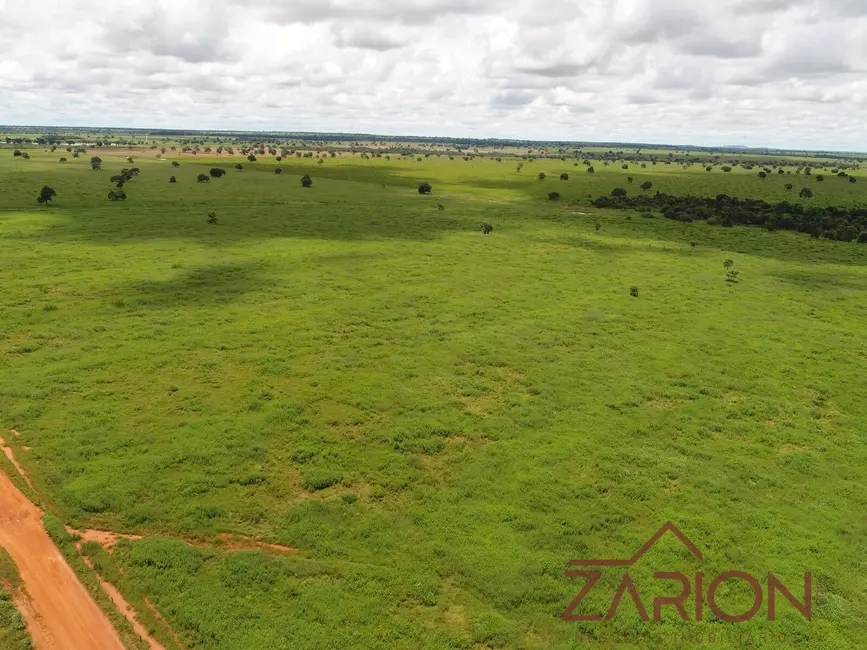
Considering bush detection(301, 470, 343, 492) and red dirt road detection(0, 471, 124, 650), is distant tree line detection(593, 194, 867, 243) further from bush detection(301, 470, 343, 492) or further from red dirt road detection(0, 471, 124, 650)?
red dirt road detection(0, 471, 124, 650)

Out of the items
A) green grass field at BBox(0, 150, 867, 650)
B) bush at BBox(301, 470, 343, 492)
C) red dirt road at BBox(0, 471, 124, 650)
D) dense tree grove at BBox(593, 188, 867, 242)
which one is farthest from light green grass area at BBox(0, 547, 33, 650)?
dense tree grove at BBox(593, 188, 867, 242)

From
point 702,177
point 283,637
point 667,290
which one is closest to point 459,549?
point 283,637

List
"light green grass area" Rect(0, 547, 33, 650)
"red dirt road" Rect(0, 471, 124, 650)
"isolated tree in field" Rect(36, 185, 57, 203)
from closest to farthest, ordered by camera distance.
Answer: "light green grass area" Rect(0, 547, 33, 650) < "red dirt road" Rect(0, 471, 124, 650) < "isolated tree in field" Rect(36, 185, 57, 203)

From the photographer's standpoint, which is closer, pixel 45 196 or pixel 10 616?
pixel 10 616

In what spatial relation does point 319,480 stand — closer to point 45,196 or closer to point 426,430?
point 426,430

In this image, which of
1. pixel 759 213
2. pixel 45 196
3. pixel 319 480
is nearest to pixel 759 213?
pixel 759 213

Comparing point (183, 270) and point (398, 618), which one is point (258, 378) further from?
point (183, 270)

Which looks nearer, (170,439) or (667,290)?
(170,439)
